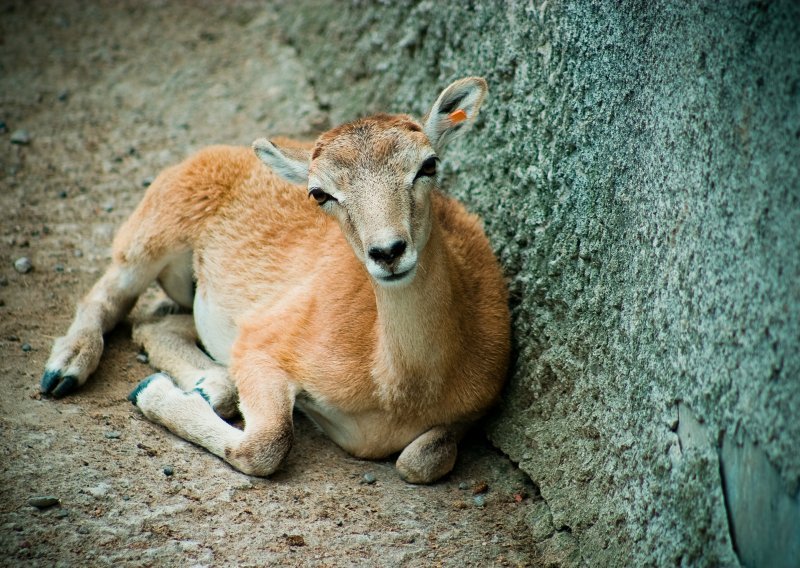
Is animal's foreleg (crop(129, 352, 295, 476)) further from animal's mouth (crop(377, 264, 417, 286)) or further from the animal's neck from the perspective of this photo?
animal's mouth (crop(377, 264, 417, 286))

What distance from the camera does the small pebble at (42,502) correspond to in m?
5.13

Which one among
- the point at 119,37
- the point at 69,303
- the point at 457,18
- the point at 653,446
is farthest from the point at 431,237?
the point at 119,37

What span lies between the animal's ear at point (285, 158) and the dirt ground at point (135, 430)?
6.32 ft

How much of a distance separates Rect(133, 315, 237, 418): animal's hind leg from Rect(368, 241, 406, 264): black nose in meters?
2.20

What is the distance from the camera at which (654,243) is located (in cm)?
456

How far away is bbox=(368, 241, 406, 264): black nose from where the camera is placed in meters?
4.96

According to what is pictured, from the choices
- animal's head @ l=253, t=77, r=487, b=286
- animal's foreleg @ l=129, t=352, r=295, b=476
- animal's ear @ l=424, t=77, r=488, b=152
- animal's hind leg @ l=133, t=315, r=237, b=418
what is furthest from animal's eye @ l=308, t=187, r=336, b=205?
animal's hind leg @ l=133, t=315, r=237, b=418

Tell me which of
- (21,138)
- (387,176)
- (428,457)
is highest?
(387,176)

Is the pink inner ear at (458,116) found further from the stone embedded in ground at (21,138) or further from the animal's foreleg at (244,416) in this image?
the stone embedded in ground at (21,138)

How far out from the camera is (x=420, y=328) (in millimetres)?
5598

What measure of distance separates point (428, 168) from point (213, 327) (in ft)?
9.34

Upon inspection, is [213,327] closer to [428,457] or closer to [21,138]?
[428,457]

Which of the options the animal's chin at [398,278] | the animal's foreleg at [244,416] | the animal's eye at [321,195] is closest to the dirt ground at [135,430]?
the animal's foreleg at [244,416]

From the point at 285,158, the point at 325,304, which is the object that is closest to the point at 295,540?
the point at 325,304
